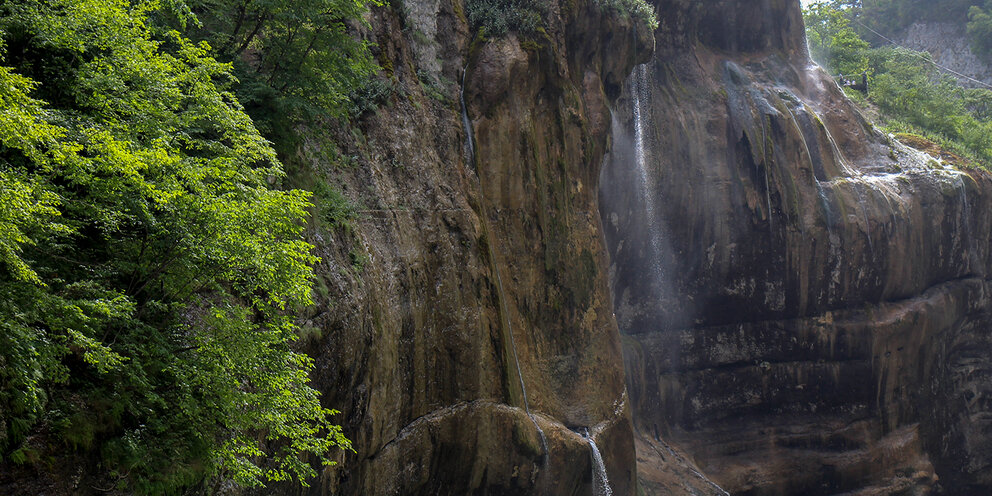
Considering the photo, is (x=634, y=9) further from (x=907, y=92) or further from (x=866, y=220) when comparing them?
(x=907, y=92)

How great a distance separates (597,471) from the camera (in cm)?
1828

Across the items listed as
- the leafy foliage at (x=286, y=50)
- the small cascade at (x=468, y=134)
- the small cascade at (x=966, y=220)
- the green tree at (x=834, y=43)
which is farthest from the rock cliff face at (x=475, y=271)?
the green tree at (x=834, y=43)

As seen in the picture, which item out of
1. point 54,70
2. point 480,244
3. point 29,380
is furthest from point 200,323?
point 480,244

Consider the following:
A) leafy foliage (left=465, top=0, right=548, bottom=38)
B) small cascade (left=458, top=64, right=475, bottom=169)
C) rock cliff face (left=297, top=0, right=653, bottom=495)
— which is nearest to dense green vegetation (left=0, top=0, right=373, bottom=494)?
rock cliff face (left=297, top=0, right=653, bottom=495)

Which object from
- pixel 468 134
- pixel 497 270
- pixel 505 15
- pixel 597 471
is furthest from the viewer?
pixel 597 471

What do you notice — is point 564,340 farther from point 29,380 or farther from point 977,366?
point 977,366

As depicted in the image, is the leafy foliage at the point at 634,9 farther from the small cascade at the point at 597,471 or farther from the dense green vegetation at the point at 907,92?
the dense green vegetation at the point at 907,92

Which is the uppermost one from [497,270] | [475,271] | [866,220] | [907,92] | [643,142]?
[907,92]

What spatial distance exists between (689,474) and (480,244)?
1482 cm

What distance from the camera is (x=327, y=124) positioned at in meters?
13.2

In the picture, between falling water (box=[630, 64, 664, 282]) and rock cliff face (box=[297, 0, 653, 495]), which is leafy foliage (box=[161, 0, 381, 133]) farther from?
falling water (box=[630, 64, 664, 282])

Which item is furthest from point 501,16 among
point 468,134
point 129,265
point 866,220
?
point 866,220

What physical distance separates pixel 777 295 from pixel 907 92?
1944cm

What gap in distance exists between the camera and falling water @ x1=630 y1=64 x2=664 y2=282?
26.9 m
